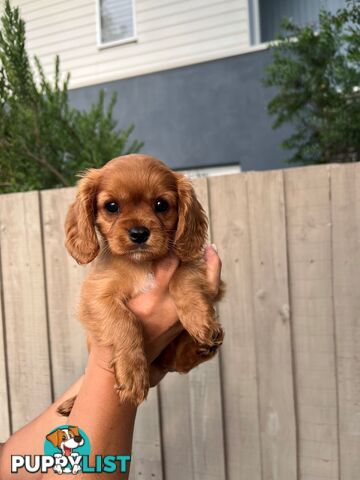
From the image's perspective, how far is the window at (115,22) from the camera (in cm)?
1018

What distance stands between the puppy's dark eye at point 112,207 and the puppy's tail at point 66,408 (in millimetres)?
838

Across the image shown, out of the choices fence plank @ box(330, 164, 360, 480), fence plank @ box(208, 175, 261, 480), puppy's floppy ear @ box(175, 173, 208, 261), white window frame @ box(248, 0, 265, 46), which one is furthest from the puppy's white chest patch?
white window frame @ box(248, 0, 265, 46)

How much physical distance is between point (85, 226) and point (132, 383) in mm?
681

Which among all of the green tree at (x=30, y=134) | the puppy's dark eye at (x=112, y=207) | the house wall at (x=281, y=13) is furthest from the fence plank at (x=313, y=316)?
the house wall at (x=281, y=13)

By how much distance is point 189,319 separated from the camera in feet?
6.70

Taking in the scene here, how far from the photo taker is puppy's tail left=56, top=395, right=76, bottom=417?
2.18 metres

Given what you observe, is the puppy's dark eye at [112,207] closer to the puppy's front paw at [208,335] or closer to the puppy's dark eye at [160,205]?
the puppy's dark eye at [160,205]

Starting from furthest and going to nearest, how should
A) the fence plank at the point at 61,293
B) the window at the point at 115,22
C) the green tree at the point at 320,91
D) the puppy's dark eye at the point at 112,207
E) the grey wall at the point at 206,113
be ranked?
the window at the point at 115,22 < the grey wall at the point at 206,113 < the green tree at the point at 320,91 < the fence plank at the point at 61,293 < the puppy's dark eye at the point at 112,207

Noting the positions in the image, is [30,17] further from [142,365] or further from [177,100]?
[142,365]

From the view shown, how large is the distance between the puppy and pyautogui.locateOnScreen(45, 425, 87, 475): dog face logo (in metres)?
0.21

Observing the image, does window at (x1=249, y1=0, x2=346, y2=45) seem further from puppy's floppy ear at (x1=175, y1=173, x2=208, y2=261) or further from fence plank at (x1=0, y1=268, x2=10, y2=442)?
puppy's floppy ear at (x1=175, y1=173, x2=208, y2=261)

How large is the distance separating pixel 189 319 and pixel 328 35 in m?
4.64

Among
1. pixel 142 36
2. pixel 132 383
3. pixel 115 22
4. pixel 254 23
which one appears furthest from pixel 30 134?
pixel 115 22

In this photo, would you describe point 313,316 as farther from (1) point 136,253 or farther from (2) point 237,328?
(1) point 136,253
